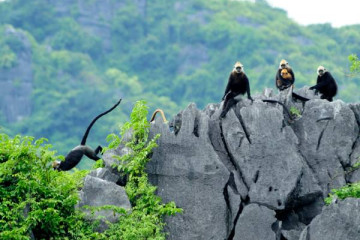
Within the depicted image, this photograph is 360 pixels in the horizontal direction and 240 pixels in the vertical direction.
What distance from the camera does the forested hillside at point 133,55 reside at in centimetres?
7769

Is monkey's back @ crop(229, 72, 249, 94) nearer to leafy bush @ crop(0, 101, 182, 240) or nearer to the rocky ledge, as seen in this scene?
the rocky ledge

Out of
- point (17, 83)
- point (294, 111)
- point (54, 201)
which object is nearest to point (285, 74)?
point (294, 111)

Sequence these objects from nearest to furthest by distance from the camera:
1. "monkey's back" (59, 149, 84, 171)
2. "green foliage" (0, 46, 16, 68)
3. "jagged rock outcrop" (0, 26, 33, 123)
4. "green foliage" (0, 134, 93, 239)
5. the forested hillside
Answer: "green foliage" (0, 134, 93, 239)
"monkey's back" (59, 149, 84, 171)
"jagged rock outcrop" (0, 26, 33, 123)
"green foliage" (0, 46, 16, 68)
the forested hillside

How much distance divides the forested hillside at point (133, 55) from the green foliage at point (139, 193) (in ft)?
175

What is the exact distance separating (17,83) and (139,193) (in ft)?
216

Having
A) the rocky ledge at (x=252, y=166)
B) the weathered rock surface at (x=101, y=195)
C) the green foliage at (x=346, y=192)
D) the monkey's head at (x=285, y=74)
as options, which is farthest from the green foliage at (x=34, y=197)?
the monkey's head at (x=285, y=74)

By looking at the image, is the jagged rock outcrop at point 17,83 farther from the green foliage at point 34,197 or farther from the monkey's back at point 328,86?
the green foliage at point 34,197

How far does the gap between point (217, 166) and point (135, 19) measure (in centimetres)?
8847

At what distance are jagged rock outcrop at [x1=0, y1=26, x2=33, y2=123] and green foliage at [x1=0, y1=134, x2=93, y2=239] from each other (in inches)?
2448

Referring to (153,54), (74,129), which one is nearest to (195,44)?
(153,54)

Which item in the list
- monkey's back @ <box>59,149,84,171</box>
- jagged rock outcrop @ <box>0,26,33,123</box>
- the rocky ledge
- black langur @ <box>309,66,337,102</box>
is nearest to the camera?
the rocky ledge

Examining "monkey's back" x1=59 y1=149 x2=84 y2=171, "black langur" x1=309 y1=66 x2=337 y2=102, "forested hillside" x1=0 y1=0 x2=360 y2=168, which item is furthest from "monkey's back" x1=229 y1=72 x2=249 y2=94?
"forested hillside" x1=0 y1=0 x2=360 y2=168

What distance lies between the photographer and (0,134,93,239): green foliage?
1341 cm

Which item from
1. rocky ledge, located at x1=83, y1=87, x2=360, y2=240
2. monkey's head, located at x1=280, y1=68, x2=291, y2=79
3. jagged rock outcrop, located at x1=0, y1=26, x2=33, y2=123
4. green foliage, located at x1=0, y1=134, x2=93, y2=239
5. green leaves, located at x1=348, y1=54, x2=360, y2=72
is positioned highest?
green leaves, located at x1=348, y1=54, x2=360, y2=72
